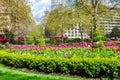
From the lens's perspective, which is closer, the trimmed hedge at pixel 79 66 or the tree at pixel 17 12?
the trimmed hedge at pixel 79 66

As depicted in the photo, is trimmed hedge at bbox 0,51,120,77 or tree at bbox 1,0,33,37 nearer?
trimmed hedge at bbox 0,51,120,77

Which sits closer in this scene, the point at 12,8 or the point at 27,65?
the point at 27,65

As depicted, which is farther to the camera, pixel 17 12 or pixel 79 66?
pixel 17 12

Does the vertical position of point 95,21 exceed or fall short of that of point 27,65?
it exceeds it

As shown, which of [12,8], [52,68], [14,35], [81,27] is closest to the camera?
[52,68]

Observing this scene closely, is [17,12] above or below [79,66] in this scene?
above

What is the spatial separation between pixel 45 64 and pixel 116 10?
18.9 metres

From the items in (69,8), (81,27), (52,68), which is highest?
(69,8)

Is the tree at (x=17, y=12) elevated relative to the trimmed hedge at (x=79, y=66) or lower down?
elevated

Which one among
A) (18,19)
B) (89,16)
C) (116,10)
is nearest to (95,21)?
(89,16)

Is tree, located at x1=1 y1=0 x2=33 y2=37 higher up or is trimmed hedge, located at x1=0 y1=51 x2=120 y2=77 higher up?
tree, located at x1=1 y1=0 x2=33 y2=37

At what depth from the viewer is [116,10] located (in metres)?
26.6

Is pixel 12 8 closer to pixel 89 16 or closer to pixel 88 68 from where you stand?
pixel 89 16

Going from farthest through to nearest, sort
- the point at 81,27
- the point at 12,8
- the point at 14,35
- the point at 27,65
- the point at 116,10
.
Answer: the point at 14,35 < the point at 81,27 < the point at 12,8 < the point at 116,10 < the point at 27,65
